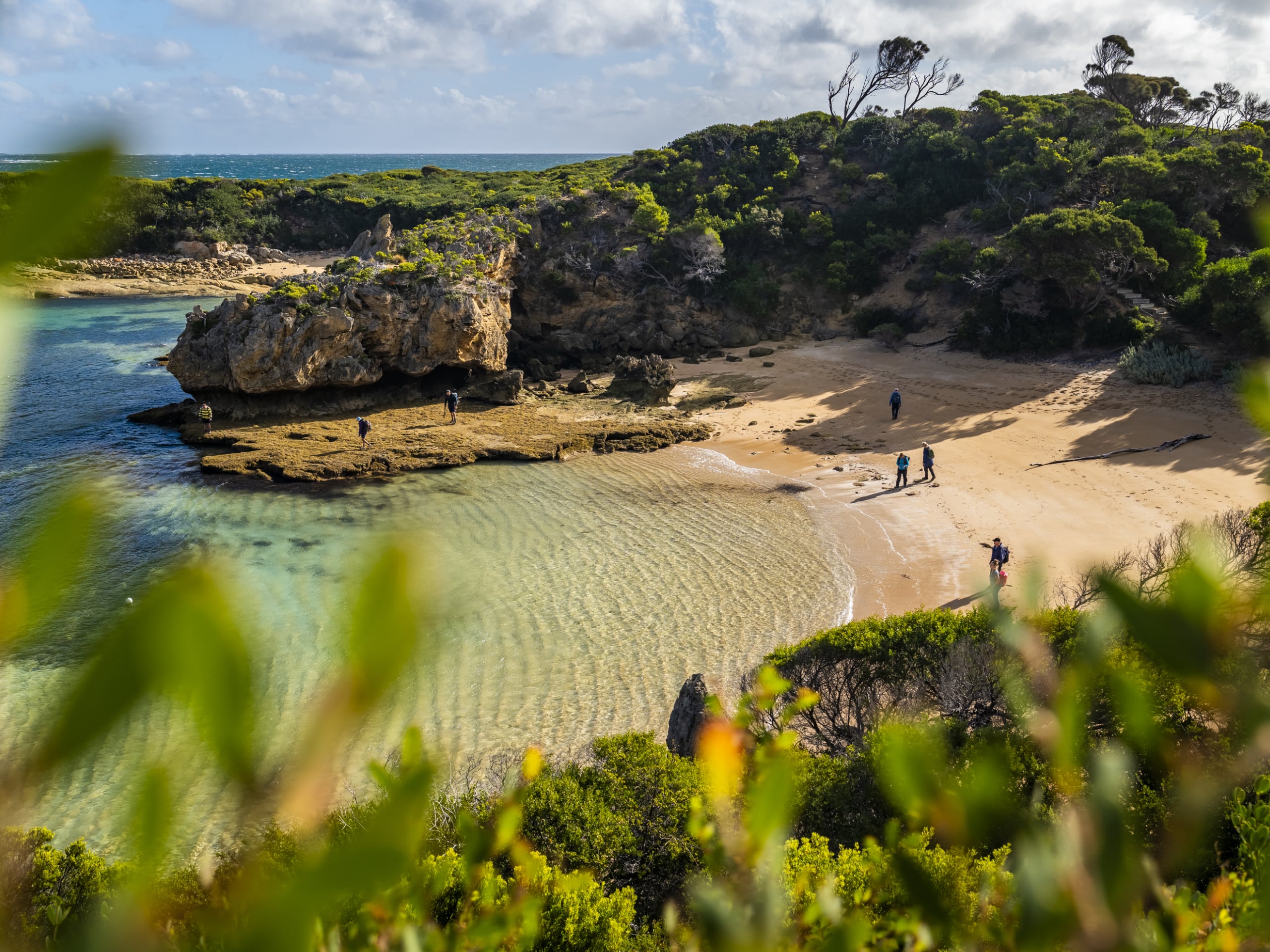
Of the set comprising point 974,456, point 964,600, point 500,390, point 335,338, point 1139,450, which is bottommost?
point 964,600

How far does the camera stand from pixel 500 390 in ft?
86.0

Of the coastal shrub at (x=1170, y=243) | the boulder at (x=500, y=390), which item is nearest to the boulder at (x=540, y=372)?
the boulder at (x=500, y=390)

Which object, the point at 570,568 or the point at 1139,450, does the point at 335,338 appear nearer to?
the point at 570,568

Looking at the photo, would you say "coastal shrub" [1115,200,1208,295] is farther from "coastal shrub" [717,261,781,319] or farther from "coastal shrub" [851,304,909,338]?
"coastal shrub" [717,261,781,319]

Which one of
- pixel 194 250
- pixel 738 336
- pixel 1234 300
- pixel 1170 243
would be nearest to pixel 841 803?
pixel 1234 300

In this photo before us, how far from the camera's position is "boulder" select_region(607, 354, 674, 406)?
1034 inches

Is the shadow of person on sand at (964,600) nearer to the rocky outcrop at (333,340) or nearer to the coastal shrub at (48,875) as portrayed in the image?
the coastal shrub at (48,875)

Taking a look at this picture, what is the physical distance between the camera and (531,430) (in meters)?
23.7

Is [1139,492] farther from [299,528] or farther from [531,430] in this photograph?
[299,528]

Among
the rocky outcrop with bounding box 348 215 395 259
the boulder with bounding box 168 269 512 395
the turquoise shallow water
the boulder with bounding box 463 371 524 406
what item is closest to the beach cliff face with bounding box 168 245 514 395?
the boulder with bounding box 168 269 512 395

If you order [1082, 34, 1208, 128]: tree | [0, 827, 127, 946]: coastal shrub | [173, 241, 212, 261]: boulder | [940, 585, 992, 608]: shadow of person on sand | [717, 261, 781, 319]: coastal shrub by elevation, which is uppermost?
[1082, 34, 1208, 128]: tree

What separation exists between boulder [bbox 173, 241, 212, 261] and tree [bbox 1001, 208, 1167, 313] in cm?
5118

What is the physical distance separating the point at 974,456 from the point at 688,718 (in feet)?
46.2

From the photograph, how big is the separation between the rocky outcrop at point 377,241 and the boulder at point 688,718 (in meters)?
23.6
